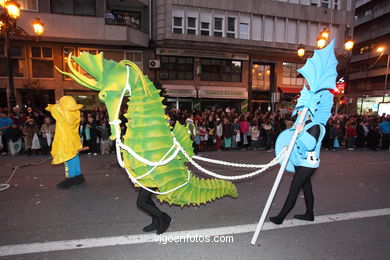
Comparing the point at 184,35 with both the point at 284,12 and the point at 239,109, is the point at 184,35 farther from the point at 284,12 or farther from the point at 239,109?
the point at 284,12

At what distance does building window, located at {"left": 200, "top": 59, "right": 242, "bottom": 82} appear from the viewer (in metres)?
18.3

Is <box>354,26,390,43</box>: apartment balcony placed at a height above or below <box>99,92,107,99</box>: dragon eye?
above

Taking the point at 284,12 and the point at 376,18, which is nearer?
the point at 284,12

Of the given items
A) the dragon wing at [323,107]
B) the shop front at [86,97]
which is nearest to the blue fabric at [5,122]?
the shop front at [86,97]

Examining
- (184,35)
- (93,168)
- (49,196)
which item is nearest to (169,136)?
(49,196)

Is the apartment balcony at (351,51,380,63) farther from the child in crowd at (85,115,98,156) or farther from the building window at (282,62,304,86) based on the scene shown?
the child in crowd at (85,115,98,156)

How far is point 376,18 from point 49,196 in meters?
42.4

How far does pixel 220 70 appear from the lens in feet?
61.1

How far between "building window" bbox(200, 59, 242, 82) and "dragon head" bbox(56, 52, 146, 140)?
16.1 meters

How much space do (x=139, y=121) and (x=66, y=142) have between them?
2975 mm

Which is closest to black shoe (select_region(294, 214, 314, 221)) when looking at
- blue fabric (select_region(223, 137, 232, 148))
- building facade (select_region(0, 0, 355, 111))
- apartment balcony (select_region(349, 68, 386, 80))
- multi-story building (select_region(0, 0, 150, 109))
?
blue fabric (select_region(223, 137, 232, 148))

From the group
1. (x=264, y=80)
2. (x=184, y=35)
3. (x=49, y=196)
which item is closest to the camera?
(x=49, y=196)

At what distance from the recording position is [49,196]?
13.9 ft

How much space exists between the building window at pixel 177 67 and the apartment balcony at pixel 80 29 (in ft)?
10.3
